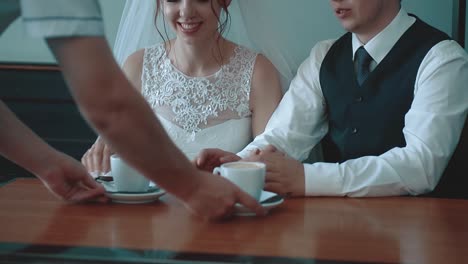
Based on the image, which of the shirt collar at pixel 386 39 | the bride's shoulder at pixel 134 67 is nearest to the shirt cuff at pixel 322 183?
the shirt collar at pixel 386 39

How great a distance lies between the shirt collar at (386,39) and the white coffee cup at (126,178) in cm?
106

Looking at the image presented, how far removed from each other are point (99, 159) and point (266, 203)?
90 cm

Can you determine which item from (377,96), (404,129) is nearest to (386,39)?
(377,96)

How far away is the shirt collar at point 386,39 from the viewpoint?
2.42 meters

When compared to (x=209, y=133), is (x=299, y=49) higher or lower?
higher

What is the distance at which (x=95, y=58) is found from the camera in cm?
114

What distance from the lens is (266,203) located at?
5.29 ft

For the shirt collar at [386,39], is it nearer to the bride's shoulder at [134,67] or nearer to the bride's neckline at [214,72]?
the bride's neckline at [214,72]

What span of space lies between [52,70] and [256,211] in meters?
2.04

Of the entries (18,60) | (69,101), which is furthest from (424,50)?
(18,60)

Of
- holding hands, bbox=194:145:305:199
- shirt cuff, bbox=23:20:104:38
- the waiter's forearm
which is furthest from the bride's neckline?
shirt cuff, bbox=23:20:104:38

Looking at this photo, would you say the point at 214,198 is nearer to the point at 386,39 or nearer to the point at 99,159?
the point at 99,159

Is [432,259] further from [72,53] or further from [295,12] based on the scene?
[295,12]

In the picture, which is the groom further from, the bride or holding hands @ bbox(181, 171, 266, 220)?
holding hands @ bbox(181, 171, 266, 220)
